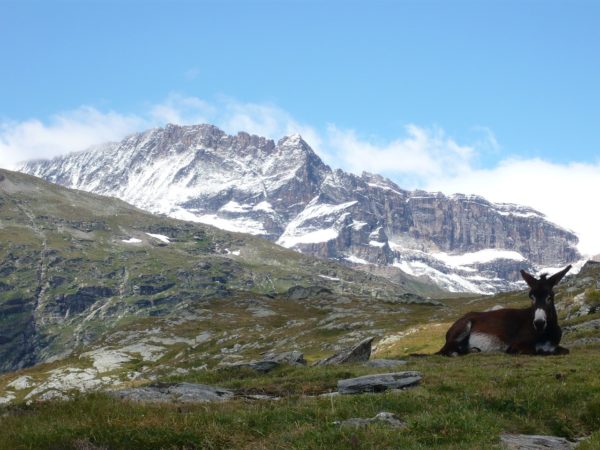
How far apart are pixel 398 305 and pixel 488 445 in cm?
14886

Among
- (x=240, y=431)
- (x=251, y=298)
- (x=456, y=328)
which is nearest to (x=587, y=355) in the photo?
(x=456, y=328)

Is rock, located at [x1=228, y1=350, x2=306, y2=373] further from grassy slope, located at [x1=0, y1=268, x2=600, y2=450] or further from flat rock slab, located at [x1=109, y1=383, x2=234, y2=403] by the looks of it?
grassy slope, located at [x1=0, y1=268, x2=600, y2=450]

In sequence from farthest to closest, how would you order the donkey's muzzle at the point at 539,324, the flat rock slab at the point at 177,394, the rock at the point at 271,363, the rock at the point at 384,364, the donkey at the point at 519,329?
the rock at the point at 271,363
the rock at the point at 384,364
the donkey at the point at 519,329
the donkey's muzzle at the point at 539,324
the flat rock slab at the point at 177,394

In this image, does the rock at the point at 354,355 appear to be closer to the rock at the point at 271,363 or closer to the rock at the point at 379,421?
the rock at the point at 271,363

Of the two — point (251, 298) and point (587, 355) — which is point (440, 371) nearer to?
point (587, 355)

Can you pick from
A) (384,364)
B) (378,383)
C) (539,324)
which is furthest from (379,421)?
(384,364)

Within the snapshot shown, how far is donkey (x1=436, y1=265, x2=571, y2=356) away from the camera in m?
24.8

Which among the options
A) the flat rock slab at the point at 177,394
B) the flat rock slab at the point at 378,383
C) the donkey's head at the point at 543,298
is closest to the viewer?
the flat rock slab at the point at 177,394

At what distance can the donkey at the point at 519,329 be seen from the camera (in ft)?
81.3

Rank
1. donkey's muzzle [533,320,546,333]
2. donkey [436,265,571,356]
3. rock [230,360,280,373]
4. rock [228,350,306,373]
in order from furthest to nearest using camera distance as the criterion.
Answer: rock [228,350,306,373] → rock [230,360,280,373] → donkey [436,265,571,356] → donkey's muzzle [533,320,546,333]

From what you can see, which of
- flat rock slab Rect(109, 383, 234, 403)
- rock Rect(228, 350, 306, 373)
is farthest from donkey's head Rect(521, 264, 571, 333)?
flat rock slab Rect(109, 383, 234, 403)

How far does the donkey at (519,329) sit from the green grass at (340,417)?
15.2ft

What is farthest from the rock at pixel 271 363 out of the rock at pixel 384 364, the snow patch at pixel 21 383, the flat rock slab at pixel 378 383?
the snow patch at pixel 21 383

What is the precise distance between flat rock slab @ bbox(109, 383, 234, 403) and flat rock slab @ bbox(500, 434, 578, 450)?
9071 millimetres
